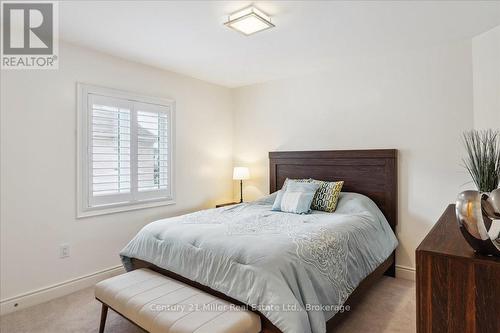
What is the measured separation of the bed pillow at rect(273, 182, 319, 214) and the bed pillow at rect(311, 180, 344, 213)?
7 centimetres

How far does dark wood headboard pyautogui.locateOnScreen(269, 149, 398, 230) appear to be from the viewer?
3.10 metres

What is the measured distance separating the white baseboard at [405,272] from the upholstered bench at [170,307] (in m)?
2.13

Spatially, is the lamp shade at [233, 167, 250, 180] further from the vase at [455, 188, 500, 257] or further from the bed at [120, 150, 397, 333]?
the vase at [455, 188, 500, 257]

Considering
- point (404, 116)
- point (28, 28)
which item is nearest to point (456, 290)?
point (404, 116)

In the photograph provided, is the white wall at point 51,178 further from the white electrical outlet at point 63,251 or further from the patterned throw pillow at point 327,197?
the patterned throw pillow at point 327,197

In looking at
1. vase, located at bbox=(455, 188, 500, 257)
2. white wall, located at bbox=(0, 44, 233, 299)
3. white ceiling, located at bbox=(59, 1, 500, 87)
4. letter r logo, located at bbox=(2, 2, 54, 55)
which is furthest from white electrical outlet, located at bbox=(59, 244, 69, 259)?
vase, located at bbox=(455, 188, 500, 257)

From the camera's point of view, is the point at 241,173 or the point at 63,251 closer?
the point at 63,251

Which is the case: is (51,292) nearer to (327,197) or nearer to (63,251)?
(63,251)

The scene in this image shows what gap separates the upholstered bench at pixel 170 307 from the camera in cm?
152

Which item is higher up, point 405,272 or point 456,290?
point 456,290

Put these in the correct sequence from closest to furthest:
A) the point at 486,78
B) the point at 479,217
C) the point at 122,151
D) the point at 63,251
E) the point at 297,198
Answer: the point at 479,217 < the point at 486,78 < the point at 63,251 < the point at 297,198 < the point at 122,151

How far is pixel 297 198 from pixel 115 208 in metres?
1.95

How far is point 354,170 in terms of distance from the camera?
3369 mm

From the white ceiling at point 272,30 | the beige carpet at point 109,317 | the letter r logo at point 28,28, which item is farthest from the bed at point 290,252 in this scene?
the letter r logo at point 28,28
